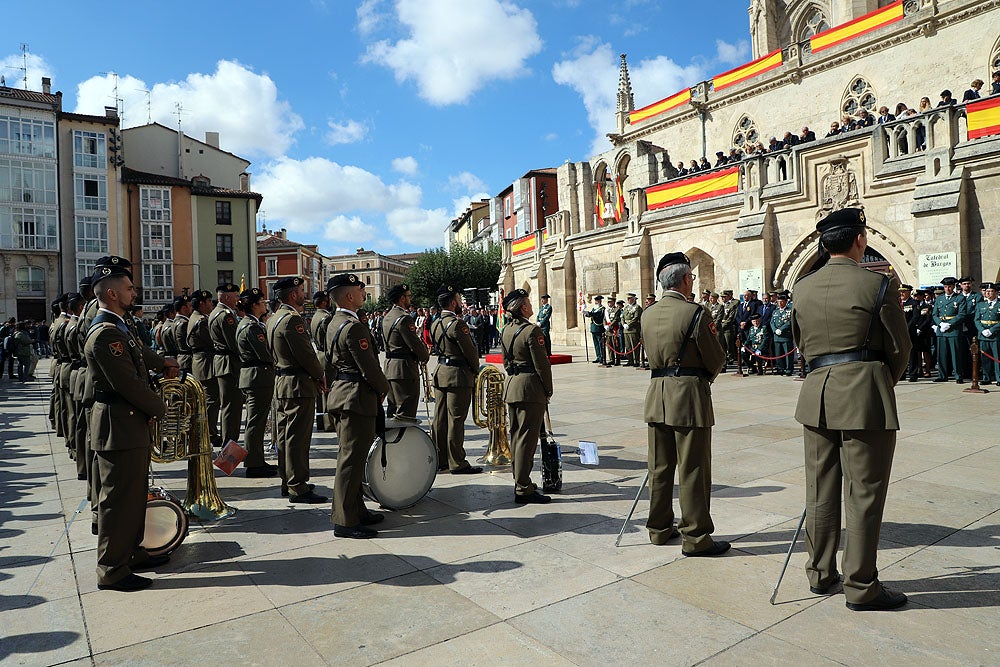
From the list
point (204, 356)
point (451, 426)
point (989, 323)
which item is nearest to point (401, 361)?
point (451, 426)

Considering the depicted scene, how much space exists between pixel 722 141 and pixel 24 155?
139ft

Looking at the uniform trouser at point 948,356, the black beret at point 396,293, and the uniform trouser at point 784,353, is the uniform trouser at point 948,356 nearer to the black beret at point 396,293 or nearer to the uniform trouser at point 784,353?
the uniform trouser at point 784,353

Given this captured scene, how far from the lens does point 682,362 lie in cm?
446

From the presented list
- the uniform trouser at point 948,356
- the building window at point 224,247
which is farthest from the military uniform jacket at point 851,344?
the building window at point 224,247

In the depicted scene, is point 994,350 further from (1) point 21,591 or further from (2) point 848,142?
(1) point 21,591

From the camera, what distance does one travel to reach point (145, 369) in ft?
14.6

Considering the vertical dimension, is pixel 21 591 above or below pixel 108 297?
below

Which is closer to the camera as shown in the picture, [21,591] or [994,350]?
[21,591]

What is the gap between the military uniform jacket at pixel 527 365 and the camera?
5730 mm

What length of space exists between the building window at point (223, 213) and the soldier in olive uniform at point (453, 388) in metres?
48.8

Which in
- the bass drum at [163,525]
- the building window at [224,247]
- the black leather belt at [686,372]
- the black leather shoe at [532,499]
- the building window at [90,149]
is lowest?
the black leather shoe at [532,499]

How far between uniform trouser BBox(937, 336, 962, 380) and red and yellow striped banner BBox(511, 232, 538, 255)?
19674mm

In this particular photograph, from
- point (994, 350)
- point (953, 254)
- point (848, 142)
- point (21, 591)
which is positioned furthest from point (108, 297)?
point (848, 142)

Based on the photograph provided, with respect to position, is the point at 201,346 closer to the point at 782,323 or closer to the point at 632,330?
the point at 782,323
